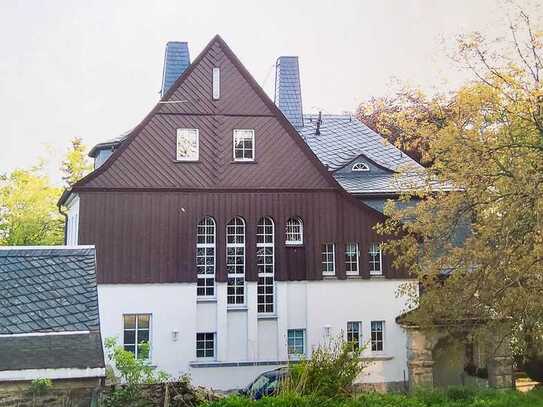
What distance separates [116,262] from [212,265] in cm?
303

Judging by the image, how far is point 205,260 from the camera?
22391 mm

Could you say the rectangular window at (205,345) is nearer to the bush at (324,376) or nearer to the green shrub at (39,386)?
the bush at (324,376)

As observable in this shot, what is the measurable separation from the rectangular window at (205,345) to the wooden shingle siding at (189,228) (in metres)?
1.89

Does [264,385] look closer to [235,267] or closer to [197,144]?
[235,267]

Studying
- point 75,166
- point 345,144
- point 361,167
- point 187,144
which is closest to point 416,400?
point 187,144

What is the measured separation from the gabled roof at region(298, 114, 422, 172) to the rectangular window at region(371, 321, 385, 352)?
5942 millimetres

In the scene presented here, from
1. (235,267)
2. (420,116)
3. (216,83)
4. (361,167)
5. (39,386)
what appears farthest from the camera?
(361,167)

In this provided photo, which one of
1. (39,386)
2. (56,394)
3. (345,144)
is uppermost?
(345,144)

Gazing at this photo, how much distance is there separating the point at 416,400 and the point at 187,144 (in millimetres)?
12525

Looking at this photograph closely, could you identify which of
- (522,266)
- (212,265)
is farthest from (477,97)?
(212,265)

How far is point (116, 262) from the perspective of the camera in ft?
70.1

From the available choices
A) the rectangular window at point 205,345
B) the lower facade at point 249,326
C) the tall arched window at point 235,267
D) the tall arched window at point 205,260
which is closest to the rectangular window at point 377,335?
the lower facade at point 249,326

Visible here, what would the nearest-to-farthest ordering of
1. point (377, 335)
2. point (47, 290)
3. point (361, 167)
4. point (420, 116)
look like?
point (47, 290) < point (420, 116) < point (377, 335) < point (361, 167)

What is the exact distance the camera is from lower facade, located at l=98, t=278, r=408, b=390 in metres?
21.4
